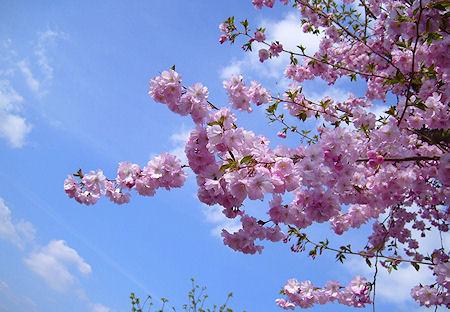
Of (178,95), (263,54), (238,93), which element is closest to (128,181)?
(178,95)

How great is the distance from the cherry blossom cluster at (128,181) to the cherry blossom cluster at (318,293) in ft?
12.4

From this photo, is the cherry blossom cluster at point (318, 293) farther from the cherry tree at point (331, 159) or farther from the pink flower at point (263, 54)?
the pink flower at point (263, 54)

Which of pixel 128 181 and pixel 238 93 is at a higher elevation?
pixel 238 93

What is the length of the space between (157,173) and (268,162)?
1.07 m

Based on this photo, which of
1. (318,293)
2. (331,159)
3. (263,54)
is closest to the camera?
(331,159)

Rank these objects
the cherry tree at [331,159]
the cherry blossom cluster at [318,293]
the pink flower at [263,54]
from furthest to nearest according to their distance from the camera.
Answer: the pink flower at [263,54]
the cherry blossom cluster at [318,293]
the cherry tree at [331,159]

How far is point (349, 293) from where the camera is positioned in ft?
18.9

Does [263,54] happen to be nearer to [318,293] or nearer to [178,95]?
[178,95]

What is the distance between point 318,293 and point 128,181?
4.24 metres

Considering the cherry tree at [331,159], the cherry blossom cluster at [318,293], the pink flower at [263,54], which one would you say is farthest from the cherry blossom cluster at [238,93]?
the cherry blossom cluster at [318,293]

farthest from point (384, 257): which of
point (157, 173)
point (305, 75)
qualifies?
point (305, 75)

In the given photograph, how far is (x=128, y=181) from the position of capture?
3.47 metres

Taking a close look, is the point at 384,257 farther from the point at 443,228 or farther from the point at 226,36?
the point at 226,36

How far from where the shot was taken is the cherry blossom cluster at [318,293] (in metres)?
5.68
